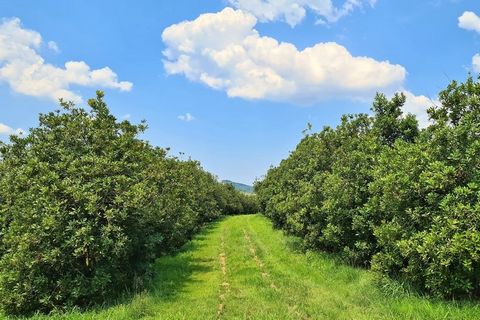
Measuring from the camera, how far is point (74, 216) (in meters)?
12.6

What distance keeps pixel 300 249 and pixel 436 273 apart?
12185 millimetres

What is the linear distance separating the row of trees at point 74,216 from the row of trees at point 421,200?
740 centimetres

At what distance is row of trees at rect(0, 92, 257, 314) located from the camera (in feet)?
39.0

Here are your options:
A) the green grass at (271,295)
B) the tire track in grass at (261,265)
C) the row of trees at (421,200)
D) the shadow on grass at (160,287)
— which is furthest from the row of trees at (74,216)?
the row of trees at (421,200)

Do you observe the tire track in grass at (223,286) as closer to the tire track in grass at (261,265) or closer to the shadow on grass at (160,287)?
the shadow on grass at (160,287)

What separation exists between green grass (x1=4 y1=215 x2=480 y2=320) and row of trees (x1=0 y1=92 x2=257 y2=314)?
949 millimetres

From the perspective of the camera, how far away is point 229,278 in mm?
16453

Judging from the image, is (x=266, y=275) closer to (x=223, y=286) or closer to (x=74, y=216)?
(x=223, y=286)

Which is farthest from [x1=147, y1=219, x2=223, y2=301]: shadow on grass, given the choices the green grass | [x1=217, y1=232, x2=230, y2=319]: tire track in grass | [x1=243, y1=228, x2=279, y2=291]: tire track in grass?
[x1=243, y1=228, x2=279, y2=291]: tire track in grass

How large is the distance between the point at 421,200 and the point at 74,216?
989cm

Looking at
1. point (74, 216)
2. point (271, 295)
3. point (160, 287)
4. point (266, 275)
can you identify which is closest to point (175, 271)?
point (160, 287)

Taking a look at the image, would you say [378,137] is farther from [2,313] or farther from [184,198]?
[2,313]

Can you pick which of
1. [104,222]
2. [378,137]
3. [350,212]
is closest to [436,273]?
[350,212]

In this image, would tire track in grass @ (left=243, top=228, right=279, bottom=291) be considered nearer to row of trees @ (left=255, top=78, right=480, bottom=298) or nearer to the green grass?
the green grass
